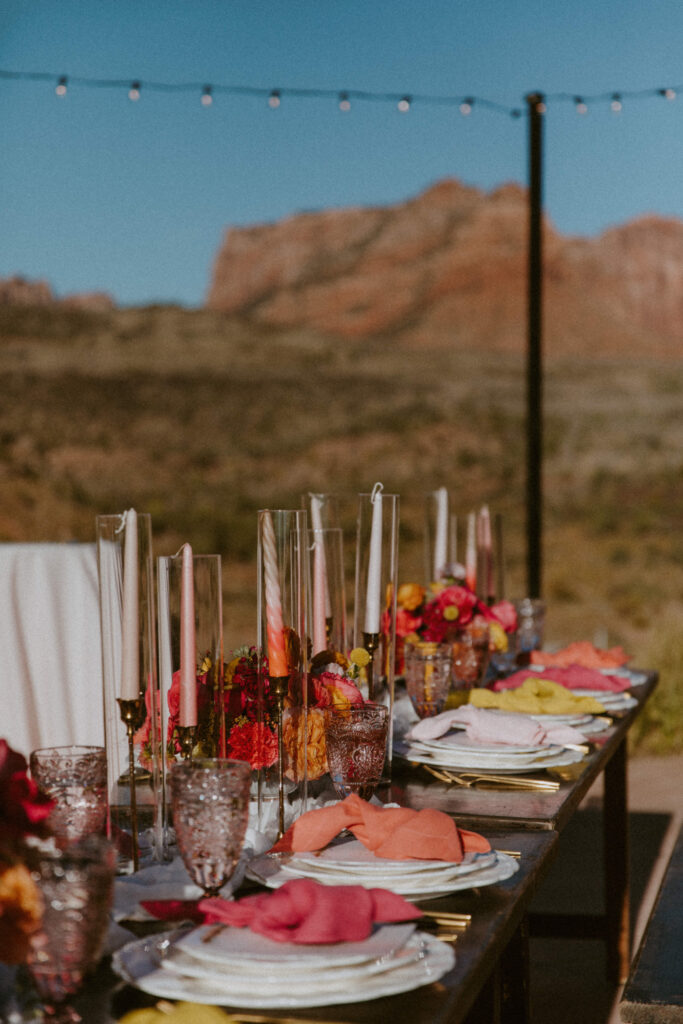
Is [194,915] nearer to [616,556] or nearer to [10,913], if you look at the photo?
[10,913]

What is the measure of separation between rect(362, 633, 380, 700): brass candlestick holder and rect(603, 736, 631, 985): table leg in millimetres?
1274

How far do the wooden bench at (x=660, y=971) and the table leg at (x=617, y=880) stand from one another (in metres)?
1.04

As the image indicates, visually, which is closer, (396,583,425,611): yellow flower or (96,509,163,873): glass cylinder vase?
(96,509,163,873): glass cylinder vase

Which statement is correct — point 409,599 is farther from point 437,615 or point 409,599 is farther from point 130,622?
point 130,622

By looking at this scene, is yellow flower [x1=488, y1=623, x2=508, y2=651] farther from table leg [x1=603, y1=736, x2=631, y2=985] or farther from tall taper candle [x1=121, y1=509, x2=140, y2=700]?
tall taper candle [x1=121, y1=509, x2=140, y2=700]

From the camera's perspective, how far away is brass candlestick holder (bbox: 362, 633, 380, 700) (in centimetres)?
164

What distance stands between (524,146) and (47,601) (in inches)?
607

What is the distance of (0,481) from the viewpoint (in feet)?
52.6

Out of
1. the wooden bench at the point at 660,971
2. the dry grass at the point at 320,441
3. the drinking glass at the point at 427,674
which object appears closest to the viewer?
the wooden bench at the point at 660,971

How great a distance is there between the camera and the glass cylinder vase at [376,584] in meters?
1.62

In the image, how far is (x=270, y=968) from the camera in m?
0.85

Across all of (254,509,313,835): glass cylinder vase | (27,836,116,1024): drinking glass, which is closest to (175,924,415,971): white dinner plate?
(27,836,116,1024): drinking glass

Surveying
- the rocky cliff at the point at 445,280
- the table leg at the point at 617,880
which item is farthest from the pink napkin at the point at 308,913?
the rocky cliff at the point at 445,280

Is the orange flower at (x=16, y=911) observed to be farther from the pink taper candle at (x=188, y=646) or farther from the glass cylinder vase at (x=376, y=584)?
the glass cylinder vase at (x=376, y=584)
